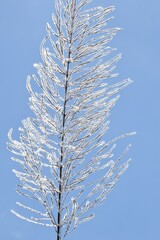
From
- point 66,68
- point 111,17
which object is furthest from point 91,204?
point 111,17

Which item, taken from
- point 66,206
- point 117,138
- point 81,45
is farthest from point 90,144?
point 81,45

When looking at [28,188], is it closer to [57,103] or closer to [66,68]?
[57,103]

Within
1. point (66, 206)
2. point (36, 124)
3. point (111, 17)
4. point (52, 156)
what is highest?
point (111, 17)

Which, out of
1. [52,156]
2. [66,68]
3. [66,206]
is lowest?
[66,206]

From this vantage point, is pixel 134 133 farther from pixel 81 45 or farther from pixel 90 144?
pixel 81 45

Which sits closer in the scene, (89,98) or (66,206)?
(66,206)

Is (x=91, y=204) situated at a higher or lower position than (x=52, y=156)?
lower

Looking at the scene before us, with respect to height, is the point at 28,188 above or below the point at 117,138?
below

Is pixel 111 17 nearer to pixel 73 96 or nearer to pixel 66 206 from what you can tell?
pixel 73 96

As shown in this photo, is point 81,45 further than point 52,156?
Yes
